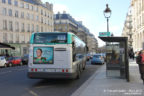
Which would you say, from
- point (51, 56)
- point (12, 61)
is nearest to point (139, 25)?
point (12, 61)

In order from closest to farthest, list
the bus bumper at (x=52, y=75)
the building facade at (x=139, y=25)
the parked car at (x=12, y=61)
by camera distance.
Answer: the bus bumper at (x=52, y=75)
the parked car at (x=12, y=61)
the building facade at (x=139, y=25)

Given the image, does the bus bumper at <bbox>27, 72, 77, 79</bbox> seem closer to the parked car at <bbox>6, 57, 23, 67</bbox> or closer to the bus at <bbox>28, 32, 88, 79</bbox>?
the bus at <bbox>28, 32, 88, 79</bbox>

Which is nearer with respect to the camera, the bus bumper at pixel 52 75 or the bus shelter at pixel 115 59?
the bus bumper at pixel 52 75

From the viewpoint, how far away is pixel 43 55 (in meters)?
10.3

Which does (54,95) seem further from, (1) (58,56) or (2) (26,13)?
(2) (26,13)

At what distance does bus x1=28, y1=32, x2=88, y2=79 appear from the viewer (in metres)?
10.0

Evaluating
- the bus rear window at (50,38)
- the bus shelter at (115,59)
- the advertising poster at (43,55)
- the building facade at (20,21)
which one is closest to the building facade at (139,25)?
the bus shelter at (115,59)


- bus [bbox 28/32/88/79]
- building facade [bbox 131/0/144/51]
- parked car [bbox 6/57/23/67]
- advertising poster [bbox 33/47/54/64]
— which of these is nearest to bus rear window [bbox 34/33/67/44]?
bus [bbox 28/32/88/79]

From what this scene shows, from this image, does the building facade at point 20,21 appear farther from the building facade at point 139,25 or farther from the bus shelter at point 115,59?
the bus shelter at point 115,59

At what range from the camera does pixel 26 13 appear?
5888 centimetres

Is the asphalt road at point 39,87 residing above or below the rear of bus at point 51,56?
below

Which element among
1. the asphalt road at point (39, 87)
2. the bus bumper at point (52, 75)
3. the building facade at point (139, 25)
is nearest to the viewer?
the asphalt road at point (39, 87)

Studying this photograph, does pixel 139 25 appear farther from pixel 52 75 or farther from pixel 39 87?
pixel 39 87

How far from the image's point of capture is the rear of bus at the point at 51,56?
1003 centimetres
